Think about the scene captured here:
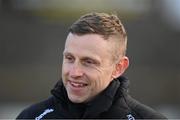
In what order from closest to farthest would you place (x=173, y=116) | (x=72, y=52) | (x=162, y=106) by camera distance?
(x=72, y=52), (x=173, y=116), (x=162, y=106)

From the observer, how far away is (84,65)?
12.2 ft

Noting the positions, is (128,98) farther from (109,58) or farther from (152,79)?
(152,79)

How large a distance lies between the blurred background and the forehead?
914 cm

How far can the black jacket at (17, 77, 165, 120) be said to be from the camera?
3.74 m

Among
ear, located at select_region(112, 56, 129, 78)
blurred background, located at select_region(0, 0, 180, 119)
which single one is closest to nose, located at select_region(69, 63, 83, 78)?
ear, located at select_region(112, 56, 129, 78)

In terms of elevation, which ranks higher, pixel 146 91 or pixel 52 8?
pixel 52 8

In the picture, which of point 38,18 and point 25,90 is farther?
point 38,18

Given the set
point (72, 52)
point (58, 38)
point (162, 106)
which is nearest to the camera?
point (72, 52)

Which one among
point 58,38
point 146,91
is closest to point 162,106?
point 146,91

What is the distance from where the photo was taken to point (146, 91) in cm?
1315

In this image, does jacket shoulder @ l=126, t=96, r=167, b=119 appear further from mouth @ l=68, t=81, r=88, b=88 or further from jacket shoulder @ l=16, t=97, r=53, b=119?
jacket shoulder @ l=16, t=97, r=53, b=119

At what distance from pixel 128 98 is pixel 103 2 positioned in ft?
33.3

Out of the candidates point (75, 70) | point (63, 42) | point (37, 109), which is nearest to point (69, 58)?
point (75, 70)

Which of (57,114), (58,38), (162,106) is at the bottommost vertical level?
(162,106)
